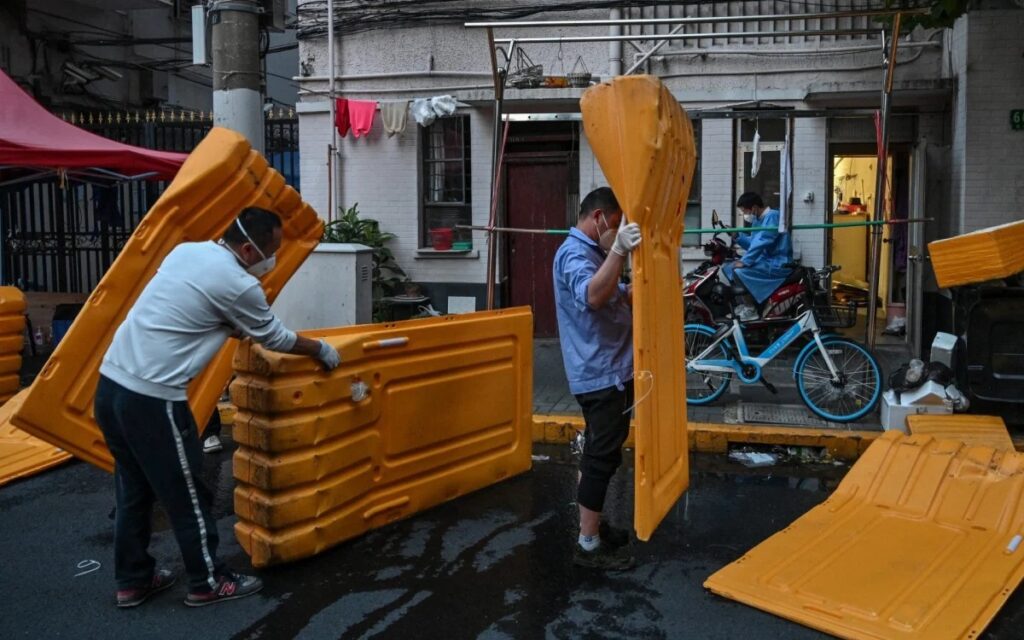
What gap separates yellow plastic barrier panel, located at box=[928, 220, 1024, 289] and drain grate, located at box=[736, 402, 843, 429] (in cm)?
146

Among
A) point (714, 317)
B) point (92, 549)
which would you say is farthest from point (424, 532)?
point (714, 317)

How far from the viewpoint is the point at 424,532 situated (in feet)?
16.9

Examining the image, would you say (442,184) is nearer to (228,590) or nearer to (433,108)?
(433,108)

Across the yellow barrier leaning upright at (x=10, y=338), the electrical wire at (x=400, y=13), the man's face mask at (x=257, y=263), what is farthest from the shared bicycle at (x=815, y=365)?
the yellow barrier leaning upright at (x=10, y=338)

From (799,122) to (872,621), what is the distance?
8385mm

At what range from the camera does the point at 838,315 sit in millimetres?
10344

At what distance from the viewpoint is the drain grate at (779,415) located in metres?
7.24

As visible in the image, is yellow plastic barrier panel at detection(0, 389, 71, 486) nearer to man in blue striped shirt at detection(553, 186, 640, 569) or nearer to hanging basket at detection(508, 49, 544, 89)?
man in blue striped shirt at detection(553, 186, 640, 569)

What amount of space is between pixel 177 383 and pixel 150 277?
1180 mm

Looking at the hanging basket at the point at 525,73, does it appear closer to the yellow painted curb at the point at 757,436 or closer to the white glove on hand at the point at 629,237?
the yellow painted curb at the point at 757,436

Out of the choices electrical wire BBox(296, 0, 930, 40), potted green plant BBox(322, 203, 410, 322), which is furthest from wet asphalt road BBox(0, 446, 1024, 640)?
electrical wire BBox(296, 0, 930, 40)

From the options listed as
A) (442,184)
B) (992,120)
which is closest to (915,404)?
(992,120)

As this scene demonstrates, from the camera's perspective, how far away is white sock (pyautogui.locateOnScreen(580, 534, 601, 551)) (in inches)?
179

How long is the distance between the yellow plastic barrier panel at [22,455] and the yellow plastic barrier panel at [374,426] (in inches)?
100
